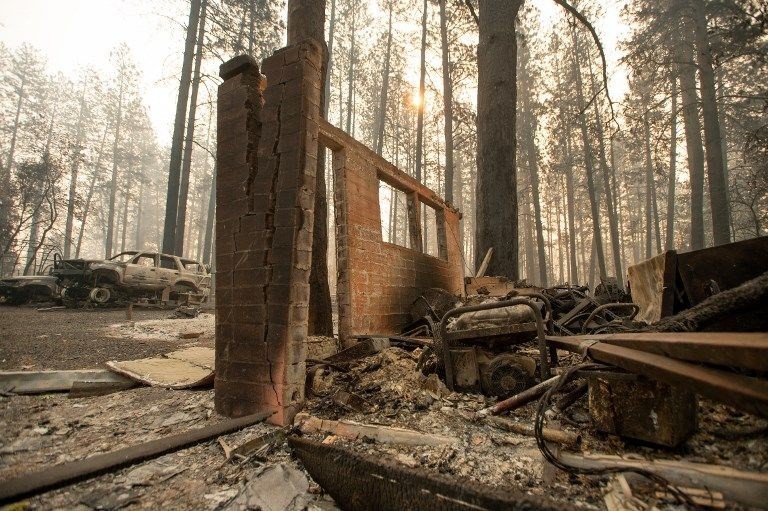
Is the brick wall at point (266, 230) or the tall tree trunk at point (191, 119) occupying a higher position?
the tall tree trunk at point (191, 119)

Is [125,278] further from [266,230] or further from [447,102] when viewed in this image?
[447,102]

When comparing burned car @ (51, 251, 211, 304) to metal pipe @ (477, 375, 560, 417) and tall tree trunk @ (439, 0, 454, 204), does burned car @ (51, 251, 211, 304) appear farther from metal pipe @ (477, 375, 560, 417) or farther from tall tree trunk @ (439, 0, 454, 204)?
metal pipe @ (477, 375, 560, 417)

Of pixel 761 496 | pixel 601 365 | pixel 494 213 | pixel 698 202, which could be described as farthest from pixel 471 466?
pixel 698 202

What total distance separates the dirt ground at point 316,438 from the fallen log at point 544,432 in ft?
0.15

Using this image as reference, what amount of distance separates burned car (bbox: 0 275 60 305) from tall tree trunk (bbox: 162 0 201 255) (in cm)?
376

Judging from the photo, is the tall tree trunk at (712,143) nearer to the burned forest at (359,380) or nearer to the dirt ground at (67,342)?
the burned forest at (359,380)

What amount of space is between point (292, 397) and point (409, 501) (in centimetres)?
127

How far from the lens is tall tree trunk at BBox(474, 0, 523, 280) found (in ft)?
23.6

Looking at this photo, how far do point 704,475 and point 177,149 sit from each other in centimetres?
1743

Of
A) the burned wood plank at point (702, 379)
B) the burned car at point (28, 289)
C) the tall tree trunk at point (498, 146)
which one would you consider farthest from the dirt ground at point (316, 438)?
the burned car at point (28, 289)

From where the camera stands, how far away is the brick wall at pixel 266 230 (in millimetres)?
2434

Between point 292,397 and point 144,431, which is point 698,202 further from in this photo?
point 144,431

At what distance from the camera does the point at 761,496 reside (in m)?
1.30

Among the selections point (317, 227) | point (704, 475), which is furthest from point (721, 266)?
point (317, 227)
